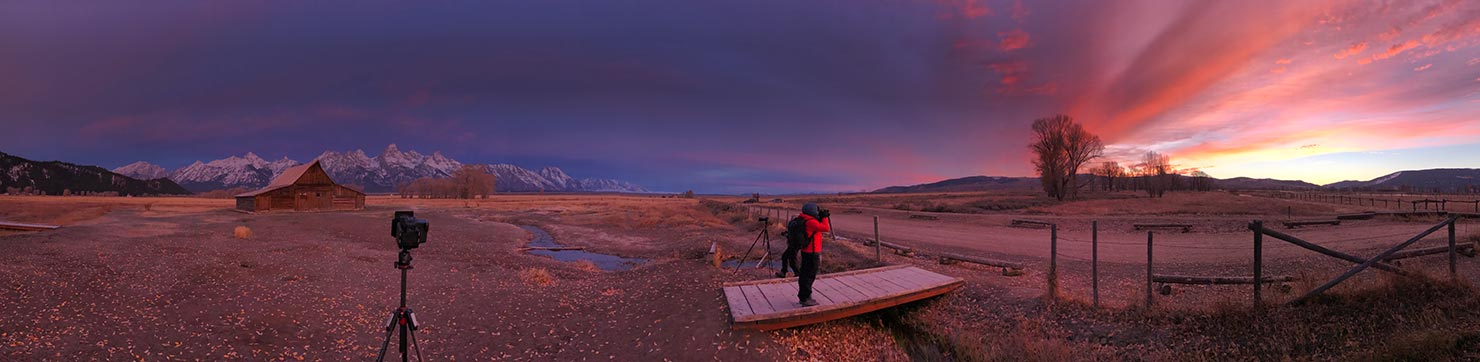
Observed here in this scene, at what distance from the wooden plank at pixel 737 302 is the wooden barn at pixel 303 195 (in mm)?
57472

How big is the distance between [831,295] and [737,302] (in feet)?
5.81

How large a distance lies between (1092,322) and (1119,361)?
1.77 meters

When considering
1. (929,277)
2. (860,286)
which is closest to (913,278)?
(929,277)

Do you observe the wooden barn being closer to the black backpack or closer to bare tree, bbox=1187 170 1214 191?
the black backpack

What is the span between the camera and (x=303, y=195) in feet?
168

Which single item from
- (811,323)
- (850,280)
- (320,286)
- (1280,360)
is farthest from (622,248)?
(1280,360)

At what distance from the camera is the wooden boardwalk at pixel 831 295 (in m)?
8.48

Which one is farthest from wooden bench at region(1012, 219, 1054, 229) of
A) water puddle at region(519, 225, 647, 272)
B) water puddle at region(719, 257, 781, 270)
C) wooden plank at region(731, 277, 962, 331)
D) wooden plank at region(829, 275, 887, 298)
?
wooden plank at region(731, 277, 962, 331)

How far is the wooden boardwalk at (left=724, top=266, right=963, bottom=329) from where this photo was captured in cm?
848

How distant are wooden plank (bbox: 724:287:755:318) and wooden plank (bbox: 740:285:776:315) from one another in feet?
0.26

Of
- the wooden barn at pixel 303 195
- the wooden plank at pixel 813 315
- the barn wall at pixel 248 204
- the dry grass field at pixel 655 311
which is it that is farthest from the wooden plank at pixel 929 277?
the barn wall at pixel 248 204

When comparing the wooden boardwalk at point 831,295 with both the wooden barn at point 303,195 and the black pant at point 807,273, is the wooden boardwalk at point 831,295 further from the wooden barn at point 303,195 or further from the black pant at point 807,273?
the wooden barn at point 303,195

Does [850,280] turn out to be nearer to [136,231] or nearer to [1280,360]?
[1280,360]

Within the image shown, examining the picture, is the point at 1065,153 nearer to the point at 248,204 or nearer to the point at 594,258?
the point at 594,258
